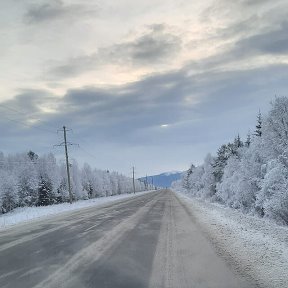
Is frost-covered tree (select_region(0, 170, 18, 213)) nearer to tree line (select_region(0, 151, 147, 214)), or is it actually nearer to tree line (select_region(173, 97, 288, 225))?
tree line (select_region(0, 151, 147, 214))

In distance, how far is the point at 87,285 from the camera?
8219 mm

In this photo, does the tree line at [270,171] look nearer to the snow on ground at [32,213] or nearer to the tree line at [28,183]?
the snow on ground at [32,213]

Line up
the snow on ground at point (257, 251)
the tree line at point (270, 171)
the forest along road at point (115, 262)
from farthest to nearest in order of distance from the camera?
the tree line at point (270, 171) → the snow on ground at point (257, 251) → the forest along road at point (115, 262)

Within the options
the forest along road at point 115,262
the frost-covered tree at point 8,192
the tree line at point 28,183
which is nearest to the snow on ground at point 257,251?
the forest along road at point 115,262

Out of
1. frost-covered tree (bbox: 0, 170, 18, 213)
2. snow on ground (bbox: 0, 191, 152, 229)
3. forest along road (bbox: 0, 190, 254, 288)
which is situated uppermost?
frost-covered tree (bbox: 0, 170, 18, 213)

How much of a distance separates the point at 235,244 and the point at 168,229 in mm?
5675

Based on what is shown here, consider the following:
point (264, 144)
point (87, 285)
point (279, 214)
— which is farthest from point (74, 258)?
point (264, 144)

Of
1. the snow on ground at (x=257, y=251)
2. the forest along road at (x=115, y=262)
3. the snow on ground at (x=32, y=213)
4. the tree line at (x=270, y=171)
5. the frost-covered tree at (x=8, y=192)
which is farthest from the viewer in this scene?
the frost-covered tree at (x=8, y=192)

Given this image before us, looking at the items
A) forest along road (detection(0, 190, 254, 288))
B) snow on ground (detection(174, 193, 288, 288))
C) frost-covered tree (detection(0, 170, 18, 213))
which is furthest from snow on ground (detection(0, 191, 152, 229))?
frost-covered tree (detection(0, 170, 18, 213))

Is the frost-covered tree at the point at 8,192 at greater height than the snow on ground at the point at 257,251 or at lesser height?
greater

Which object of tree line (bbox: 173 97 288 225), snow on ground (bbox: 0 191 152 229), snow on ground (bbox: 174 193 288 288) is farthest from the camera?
snow on ground (bbox: 0 191 152 229)

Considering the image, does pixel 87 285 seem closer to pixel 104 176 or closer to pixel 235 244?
pixel 235 244

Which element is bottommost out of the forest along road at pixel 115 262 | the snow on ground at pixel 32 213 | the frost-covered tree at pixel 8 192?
the snow on ground at pixel 32 213

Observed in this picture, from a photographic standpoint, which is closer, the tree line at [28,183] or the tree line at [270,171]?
the tree line at [270,171]
